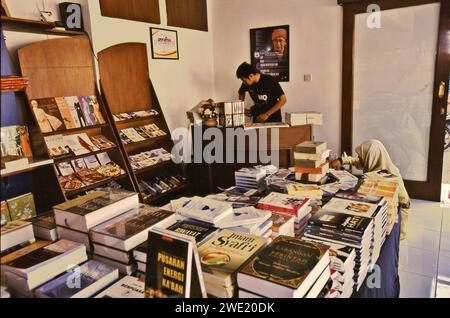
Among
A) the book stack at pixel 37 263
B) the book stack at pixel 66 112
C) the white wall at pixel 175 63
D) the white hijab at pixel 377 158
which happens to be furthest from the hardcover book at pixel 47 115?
the white hijab at pixel 377 158

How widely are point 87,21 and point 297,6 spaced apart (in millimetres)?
2767

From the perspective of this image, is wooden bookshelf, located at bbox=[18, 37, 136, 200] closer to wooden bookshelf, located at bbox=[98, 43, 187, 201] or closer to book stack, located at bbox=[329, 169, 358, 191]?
wooden bookshelf, located at bbox=[98, 43, 187, 201]

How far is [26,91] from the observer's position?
305 centimetres

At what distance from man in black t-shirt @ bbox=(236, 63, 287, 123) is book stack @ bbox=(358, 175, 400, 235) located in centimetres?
236

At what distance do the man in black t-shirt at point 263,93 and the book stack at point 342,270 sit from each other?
3143mm

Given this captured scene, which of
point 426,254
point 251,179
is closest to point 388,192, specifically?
point 251,179

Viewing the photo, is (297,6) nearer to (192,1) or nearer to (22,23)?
(192,1)

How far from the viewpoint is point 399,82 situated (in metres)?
4.33

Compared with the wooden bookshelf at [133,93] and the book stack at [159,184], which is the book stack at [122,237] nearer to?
the wooden bookshelf at [133,93]

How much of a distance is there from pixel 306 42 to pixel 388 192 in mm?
3279

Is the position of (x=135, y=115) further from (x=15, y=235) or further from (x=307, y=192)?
(x=15, y=235)
